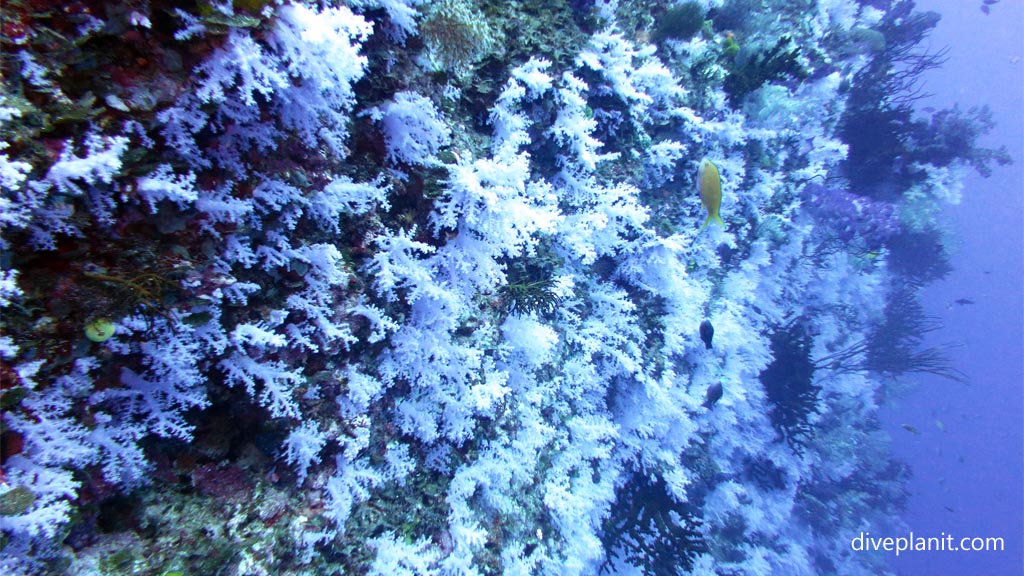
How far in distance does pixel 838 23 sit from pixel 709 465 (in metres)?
7.98

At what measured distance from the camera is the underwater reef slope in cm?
157

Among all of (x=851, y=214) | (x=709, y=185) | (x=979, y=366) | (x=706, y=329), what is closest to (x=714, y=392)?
(x=706, y=329)

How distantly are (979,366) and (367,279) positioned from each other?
70304 millimetres

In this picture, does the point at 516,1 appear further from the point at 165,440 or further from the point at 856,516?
the point at 856,516

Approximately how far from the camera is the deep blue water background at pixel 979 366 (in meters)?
35.7

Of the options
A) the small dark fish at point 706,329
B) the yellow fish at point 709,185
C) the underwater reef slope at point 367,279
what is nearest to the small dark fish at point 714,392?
the underwater reef slope at point 367,279

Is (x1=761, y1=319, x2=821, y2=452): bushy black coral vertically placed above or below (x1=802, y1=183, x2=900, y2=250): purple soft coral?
below

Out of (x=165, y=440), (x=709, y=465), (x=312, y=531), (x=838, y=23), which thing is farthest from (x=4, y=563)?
(x=838, y=23)

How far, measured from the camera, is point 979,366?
159ft

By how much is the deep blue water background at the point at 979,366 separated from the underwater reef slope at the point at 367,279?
14.9 metres

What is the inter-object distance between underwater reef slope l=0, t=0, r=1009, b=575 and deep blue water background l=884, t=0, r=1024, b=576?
48.7 feet

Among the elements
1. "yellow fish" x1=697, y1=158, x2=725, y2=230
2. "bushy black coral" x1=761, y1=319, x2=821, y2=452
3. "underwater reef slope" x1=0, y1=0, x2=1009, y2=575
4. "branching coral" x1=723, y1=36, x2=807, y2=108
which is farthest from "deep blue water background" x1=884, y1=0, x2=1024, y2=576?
"yellow fish" x1=697, y1=158, x2=725, y2=230

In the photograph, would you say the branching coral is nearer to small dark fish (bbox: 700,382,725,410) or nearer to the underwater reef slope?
the underwater reef slope

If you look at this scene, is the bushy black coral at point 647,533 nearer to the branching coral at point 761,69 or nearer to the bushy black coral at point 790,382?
the bushy black coral at point 790,382
